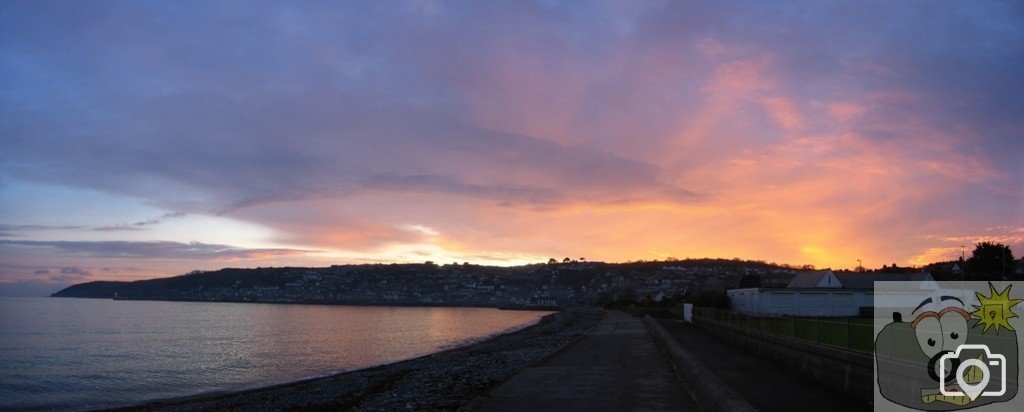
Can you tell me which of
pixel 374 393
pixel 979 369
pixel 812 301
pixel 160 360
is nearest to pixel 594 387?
pixel 979 369

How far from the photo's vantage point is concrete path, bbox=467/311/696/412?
1208cm

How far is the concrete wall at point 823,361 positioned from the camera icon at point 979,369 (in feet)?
5.56

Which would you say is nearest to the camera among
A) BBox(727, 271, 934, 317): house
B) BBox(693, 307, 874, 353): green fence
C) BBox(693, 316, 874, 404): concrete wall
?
BBox(693, 316, 874, 404): concrete wall

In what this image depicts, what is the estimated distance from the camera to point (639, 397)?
12852mm

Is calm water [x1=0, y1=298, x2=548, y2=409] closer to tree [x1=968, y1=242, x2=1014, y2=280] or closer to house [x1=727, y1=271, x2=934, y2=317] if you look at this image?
house [x1=727, y1=271, x2=934, y2=317]

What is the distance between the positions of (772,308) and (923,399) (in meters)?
39.9

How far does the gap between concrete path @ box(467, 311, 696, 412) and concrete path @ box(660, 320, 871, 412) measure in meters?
1.36

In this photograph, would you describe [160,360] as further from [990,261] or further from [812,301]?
[990,261]

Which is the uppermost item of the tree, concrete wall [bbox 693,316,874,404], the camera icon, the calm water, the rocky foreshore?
the tree

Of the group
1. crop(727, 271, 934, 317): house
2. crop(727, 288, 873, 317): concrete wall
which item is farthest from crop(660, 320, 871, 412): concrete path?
crop(727, 288, 873, 317): concrete wall

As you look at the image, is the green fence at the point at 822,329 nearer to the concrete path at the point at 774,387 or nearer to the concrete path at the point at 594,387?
the concrete path at the point at 774,387

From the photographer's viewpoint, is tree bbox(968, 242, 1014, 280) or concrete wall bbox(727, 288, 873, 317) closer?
concrete wall bbox(727, 288, 873, 317)

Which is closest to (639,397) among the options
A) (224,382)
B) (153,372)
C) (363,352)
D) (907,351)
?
(907,351)

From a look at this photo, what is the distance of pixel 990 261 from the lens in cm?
5641
